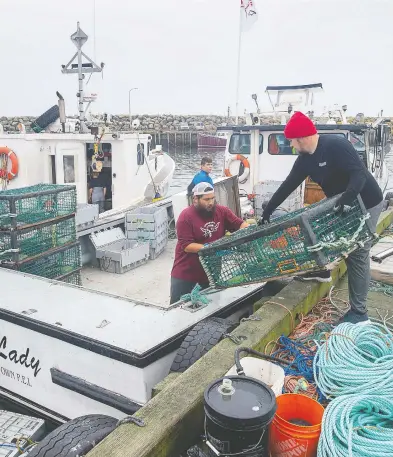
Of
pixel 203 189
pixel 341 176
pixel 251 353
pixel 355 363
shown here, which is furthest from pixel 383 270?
pixel 251 353

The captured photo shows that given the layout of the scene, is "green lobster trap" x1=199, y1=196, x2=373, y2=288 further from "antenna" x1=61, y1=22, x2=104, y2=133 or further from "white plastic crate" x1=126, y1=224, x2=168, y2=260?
"antenna" x1=61, y1=22, x2=104, y2=133

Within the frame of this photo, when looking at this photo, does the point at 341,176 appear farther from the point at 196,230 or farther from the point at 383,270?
the point at 383,270

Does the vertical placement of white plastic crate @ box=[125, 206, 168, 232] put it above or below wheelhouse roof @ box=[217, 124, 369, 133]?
below

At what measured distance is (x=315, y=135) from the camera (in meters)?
3.44

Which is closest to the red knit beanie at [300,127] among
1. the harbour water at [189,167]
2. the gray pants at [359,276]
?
the gray pants at [359,276]

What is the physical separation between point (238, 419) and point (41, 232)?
4319 mm

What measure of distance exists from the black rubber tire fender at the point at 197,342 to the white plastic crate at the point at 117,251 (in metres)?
4.07

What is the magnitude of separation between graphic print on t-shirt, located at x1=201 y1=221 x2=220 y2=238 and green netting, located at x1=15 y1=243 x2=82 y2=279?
2386mm

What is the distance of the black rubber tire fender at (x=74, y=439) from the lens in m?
2.45

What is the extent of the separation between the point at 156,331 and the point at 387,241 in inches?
201

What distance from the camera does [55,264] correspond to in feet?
19.0

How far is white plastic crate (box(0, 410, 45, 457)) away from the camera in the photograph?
10.4 feet

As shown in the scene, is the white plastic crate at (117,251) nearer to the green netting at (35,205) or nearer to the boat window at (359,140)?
the green netting at (35,205)

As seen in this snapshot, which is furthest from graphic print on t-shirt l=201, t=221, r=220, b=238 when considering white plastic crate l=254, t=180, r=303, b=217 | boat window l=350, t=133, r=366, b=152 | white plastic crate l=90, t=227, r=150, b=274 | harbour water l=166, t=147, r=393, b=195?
harbour water l=166, t=147, r=393, b=195
